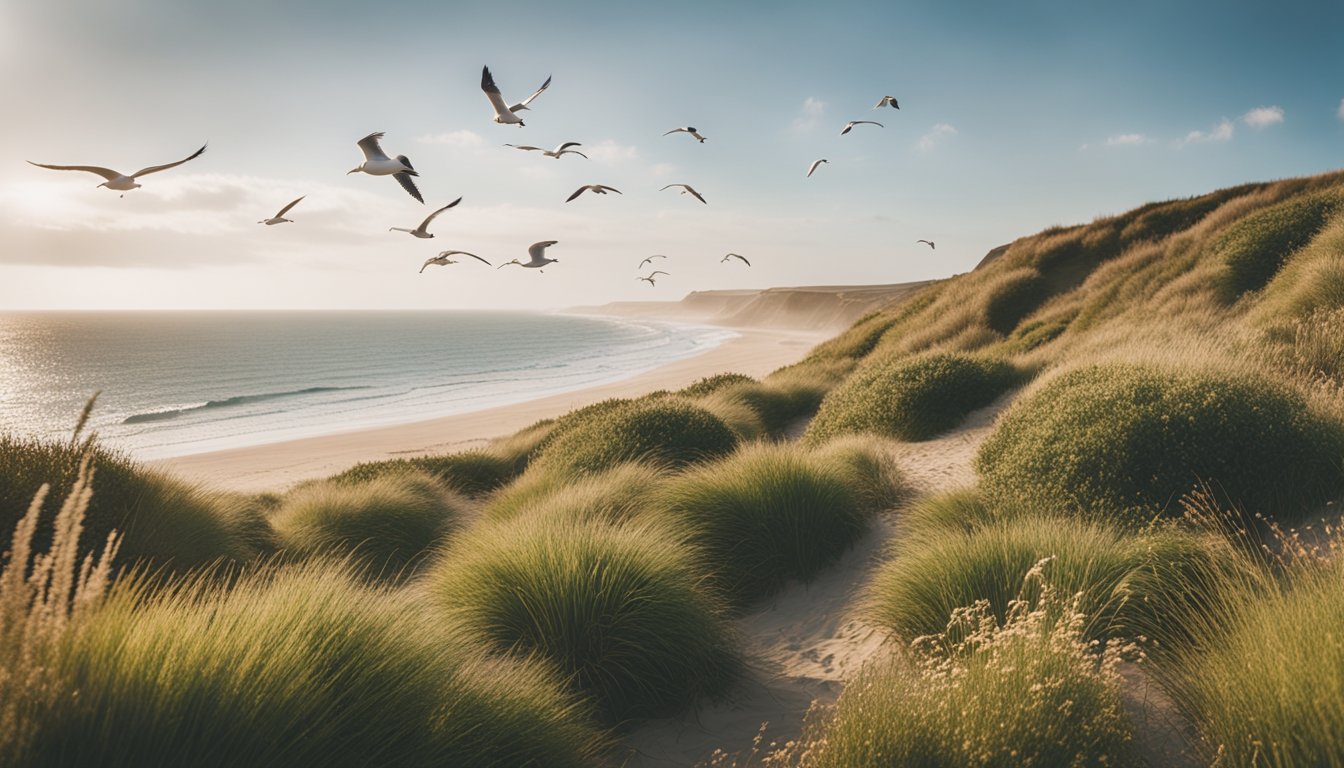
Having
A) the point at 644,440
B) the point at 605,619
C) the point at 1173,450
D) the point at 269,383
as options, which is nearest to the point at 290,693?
the point at 605,619

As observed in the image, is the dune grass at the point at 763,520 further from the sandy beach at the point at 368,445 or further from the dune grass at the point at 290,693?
the sandy beach at the point at 368,445

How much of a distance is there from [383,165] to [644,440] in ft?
19.5

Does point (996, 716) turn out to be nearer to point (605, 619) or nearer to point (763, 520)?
point (605, 619)

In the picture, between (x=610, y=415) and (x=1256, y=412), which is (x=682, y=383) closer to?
(x=610, y=415)

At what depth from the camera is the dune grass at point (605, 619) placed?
5715 millimetres

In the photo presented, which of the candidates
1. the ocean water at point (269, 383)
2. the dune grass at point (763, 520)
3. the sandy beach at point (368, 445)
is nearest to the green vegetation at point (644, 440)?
the dune grass at point (763, 520)

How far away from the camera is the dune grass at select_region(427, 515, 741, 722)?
5.71m

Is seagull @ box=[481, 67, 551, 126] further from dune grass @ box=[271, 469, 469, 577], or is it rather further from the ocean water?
the ocean water

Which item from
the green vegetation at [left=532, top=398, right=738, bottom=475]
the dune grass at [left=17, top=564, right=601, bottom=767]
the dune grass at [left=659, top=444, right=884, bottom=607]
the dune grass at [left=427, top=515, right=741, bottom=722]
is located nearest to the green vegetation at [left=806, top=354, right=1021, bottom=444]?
the green vegetation at [left=532, top=398, right=738, bottom=475]

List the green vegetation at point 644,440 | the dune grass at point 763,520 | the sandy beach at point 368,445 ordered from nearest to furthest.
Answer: the dune grass at point 763,520 → the green vegetation at point 644,440 → the sandy beach at point 368,445

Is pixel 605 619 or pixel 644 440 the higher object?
pixel 644 440

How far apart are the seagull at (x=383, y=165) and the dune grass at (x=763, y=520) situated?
552 centimetres

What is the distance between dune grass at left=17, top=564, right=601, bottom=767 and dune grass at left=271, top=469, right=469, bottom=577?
21.4ft

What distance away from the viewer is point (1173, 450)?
7332 mm
